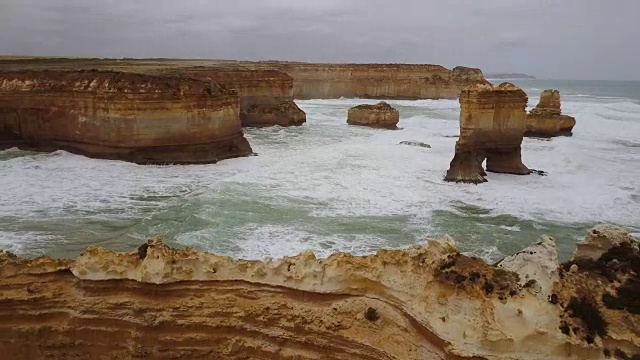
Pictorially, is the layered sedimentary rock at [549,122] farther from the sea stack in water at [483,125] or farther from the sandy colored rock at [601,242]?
the sandy colored rock at [601,242]

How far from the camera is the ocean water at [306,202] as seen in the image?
10891 millimetres

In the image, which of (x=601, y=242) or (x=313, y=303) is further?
(x=601, y=242)

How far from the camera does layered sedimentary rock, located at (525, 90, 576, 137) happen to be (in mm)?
29031

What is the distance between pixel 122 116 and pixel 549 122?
22765 mm

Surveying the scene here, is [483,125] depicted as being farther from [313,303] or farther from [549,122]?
[549,122]

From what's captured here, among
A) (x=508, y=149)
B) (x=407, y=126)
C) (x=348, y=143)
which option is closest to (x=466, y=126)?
(x=508, y=149)

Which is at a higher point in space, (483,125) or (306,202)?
(483,125)

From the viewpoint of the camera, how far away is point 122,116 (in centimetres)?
1881

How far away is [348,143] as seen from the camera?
25.2m

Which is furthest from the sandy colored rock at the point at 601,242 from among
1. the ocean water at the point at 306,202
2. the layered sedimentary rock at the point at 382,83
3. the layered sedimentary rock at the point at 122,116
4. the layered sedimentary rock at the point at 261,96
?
the layered sedimentary rock at the point at 382,83

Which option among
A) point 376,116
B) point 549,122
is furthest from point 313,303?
point 376,116

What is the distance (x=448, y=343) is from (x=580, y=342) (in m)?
0.99

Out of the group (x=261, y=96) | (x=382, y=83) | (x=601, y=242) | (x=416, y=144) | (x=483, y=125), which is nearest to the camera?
(x=601, y=242)

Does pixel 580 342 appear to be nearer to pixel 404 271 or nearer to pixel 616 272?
pixel 616 272
